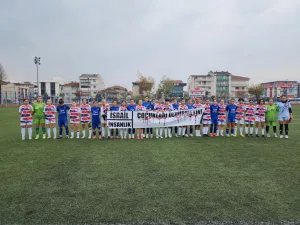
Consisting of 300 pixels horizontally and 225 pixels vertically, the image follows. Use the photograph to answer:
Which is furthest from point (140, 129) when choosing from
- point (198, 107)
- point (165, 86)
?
point (165, 86)

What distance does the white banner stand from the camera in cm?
988

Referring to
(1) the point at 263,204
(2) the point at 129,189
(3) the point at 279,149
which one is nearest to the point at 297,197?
(1) the point at 263,204

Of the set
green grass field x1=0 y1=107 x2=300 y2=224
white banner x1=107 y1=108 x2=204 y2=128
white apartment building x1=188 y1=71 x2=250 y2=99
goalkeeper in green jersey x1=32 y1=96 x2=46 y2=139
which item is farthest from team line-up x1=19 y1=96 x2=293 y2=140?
white apartment building x1=188 y1=71 x2=250 y2=99

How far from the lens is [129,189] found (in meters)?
4.35

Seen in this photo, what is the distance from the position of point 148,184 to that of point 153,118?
5.73 meters

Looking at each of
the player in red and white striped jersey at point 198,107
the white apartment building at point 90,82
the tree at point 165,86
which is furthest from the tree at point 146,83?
the player in red and white striped jersey at point 198,107

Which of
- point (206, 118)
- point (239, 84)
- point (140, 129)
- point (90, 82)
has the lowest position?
point (140, 129)

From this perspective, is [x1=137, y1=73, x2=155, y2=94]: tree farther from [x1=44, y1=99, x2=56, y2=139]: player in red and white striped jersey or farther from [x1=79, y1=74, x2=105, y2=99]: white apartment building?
[x1=44, y1=99, x2=56, y2=139]: player in red and white striped jersey

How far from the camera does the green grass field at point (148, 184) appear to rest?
3.45m

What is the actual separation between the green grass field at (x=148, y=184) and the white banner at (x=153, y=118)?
219 centimetres

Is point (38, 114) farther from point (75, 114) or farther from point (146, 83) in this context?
point (146, 83)

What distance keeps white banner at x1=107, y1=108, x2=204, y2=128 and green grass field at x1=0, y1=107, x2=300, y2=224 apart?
2193 millimetres

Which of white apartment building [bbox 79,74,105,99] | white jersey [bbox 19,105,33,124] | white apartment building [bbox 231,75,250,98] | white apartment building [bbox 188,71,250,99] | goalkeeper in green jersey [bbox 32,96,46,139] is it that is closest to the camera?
white jersey [bbox 19,105,33,124]

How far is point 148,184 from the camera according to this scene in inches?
181
